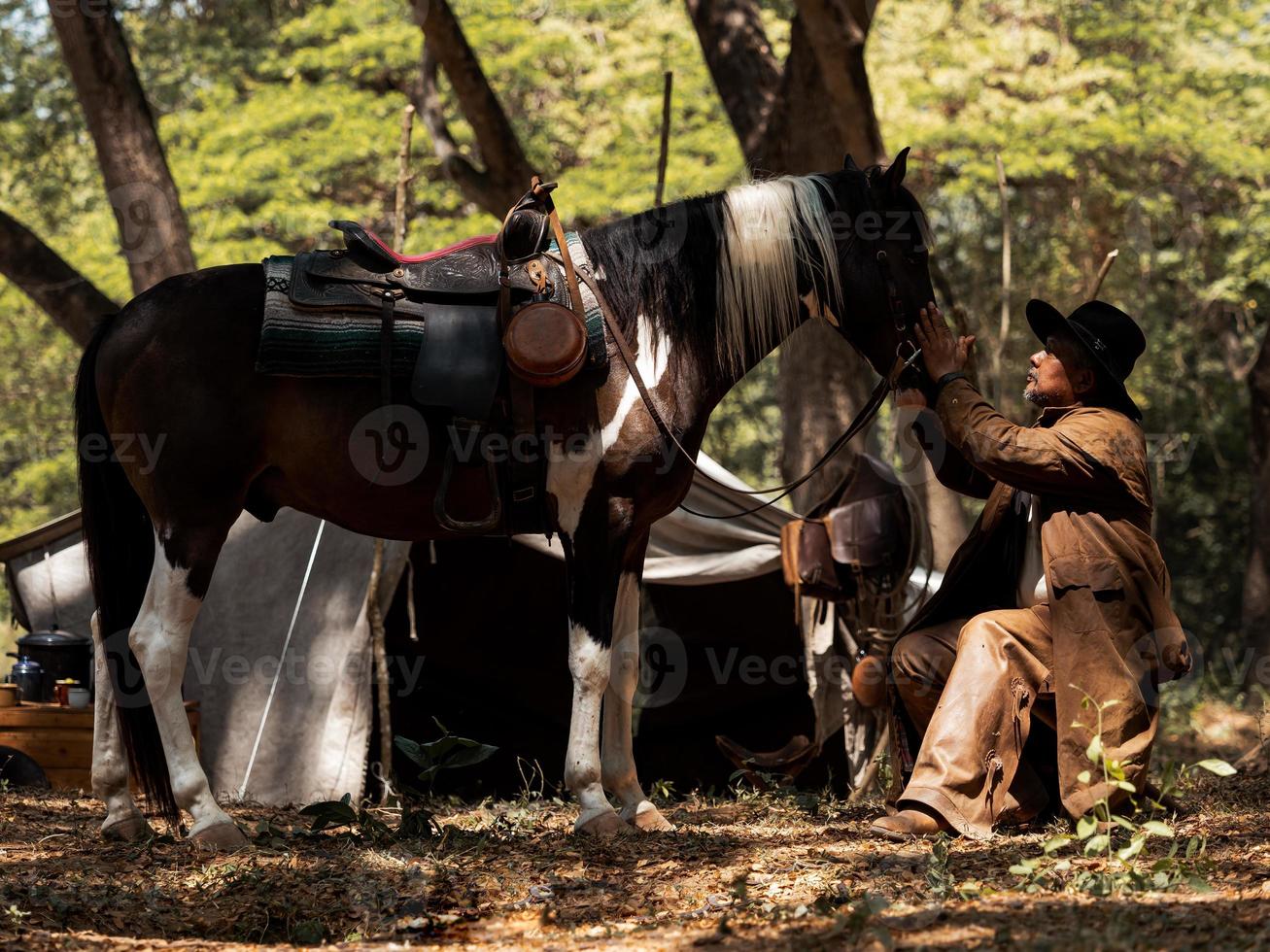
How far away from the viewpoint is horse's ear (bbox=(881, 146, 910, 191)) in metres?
4.24

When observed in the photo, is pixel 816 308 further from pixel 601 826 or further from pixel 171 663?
pixel 171 663

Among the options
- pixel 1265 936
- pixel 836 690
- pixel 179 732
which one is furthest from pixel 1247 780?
pixel 179 732

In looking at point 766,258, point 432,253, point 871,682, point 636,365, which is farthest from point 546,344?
point 871,682

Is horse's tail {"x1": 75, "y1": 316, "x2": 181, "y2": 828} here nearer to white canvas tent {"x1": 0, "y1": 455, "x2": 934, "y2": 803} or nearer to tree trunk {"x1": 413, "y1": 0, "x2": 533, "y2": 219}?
white canvas tent {"x1": 0, "y1": 455, "x2": 934, "y2": 803}

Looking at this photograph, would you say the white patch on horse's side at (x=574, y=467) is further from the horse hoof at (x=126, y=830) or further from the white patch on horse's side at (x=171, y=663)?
the horse hoof at (x=126, y=830)

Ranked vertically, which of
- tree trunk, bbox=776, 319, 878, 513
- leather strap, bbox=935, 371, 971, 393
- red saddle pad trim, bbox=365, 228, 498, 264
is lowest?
tree trunk, bbox=776, 319, 878, 513

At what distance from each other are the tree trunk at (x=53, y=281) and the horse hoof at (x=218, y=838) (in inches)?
191

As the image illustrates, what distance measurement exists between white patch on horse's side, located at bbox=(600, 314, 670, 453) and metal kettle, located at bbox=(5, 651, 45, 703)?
336 cm

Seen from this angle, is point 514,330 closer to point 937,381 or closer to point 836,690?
point 937,381

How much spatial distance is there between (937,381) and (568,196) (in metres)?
9.91

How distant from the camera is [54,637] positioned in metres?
6.07

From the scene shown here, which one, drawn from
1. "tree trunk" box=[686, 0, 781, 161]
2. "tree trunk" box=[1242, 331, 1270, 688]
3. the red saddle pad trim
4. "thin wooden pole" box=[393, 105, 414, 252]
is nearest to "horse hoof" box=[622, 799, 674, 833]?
the red saddle pad trim

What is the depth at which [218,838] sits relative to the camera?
399cm

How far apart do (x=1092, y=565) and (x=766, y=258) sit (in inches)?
55.0
